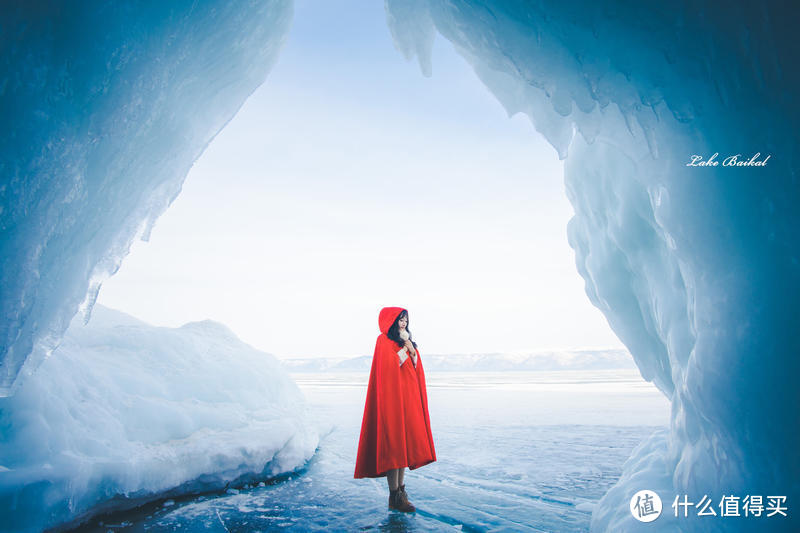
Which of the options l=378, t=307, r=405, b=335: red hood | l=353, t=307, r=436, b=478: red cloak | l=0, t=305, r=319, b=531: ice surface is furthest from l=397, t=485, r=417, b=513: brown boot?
l=0, t=305, r=319, b=531: ice surface

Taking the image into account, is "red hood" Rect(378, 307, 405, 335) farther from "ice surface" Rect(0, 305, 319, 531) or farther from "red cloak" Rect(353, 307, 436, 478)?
"ice surface" Rect(0, 305, 319, 531)

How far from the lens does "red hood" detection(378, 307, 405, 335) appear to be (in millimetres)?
3633

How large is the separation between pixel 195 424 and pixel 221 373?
96cm

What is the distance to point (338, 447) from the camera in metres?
6.26

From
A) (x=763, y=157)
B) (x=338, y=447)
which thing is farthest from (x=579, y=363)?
(x=763, y=157)

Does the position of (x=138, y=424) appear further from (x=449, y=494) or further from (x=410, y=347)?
(x=449, y=494)

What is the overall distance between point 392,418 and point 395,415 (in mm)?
34

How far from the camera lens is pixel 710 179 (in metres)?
2.33

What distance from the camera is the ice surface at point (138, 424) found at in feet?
9.98

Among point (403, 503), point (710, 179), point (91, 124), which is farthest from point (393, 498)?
point (91, 124)

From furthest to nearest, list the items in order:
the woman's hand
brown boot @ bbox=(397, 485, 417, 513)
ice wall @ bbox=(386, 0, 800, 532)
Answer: the woman's hand < brown boot @ bbox=(397, 485, 417, 513) < ice wall @ bbox=(386, 0, 800, 532)

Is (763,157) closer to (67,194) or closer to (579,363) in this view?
(67,194)

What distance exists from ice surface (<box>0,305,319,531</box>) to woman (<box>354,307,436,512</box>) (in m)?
1.64

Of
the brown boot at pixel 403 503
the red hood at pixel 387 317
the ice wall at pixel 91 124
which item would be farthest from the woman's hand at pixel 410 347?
the ice wall at pixel 91 124
